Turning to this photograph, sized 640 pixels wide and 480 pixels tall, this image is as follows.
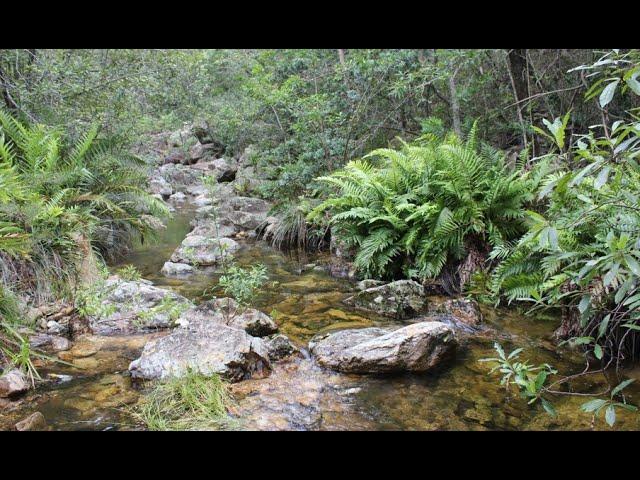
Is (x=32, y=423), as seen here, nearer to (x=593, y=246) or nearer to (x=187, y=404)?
(x=187, y=404)

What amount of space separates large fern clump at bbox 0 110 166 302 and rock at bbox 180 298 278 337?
129 centimetres

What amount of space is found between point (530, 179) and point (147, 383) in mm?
4238

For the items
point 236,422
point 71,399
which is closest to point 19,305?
point 71,399

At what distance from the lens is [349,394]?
128 inches

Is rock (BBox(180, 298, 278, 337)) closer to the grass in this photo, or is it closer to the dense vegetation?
the dense vegetation

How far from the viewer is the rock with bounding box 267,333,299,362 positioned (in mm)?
3804

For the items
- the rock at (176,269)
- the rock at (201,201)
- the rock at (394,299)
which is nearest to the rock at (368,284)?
the rock at (394,299)

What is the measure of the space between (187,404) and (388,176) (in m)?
4.07

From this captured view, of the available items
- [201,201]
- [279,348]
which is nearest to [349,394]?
[279,348]

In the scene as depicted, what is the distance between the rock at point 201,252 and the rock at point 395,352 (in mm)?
3427

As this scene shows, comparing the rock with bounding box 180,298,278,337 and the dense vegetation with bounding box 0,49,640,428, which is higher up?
the dense vegetation with bounding box 0,49,640,428

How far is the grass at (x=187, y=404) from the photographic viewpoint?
274 cm

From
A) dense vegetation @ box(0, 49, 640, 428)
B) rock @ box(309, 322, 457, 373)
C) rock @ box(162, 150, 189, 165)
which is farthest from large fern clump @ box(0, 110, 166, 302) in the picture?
rock @ box(162, 150, 189, 165)
